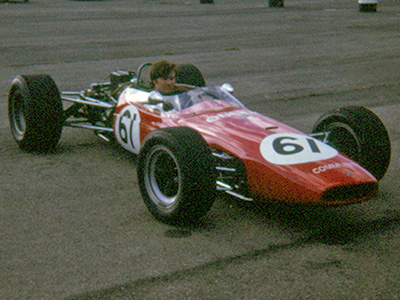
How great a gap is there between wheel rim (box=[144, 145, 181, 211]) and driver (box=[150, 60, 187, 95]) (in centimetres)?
129

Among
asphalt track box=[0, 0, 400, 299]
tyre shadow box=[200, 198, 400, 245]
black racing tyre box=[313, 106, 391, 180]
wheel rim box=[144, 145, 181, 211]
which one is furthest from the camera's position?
black racing tyre box=[313, 106, 391, 180]

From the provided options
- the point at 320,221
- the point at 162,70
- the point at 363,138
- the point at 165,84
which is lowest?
the point at 320,221

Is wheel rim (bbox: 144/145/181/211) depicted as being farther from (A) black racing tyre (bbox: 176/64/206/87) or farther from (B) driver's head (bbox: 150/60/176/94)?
(A) black racing tyre (bbox: 176/64/206/87)

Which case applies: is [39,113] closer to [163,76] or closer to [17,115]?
[17,115]

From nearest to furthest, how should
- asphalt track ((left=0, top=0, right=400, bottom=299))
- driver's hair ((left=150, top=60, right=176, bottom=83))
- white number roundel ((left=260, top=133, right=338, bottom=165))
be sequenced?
asphalt track ((left=0, top=0, right=400, bottom=299)) < white number roundel ((left=260, top=133, right=338, bottom=165)) < driver's hair ((left=150, top=60, right=176, bottom=83))

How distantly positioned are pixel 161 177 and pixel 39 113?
2149mm

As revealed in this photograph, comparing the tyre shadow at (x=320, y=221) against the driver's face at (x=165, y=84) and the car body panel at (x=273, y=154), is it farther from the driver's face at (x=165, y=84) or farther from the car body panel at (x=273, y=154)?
the driver's face at (x=165, y=84)

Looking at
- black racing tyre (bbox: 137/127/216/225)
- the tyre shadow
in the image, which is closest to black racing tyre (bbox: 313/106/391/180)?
the tyre shadow

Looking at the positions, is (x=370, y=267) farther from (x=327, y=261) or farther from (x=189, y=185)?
(x=189, y=185)

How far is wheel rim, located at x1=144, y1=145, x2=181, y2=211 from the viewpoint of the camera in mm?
4996

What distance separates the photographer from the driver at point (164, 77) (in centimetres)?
615

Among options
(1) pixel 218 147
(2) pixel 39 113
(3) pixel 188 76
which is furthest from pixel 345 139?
(2) pixel 39 113

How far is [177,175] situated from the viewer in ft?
16.5

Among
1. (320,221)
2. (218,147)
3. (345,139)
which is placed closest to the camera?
(320,221)
